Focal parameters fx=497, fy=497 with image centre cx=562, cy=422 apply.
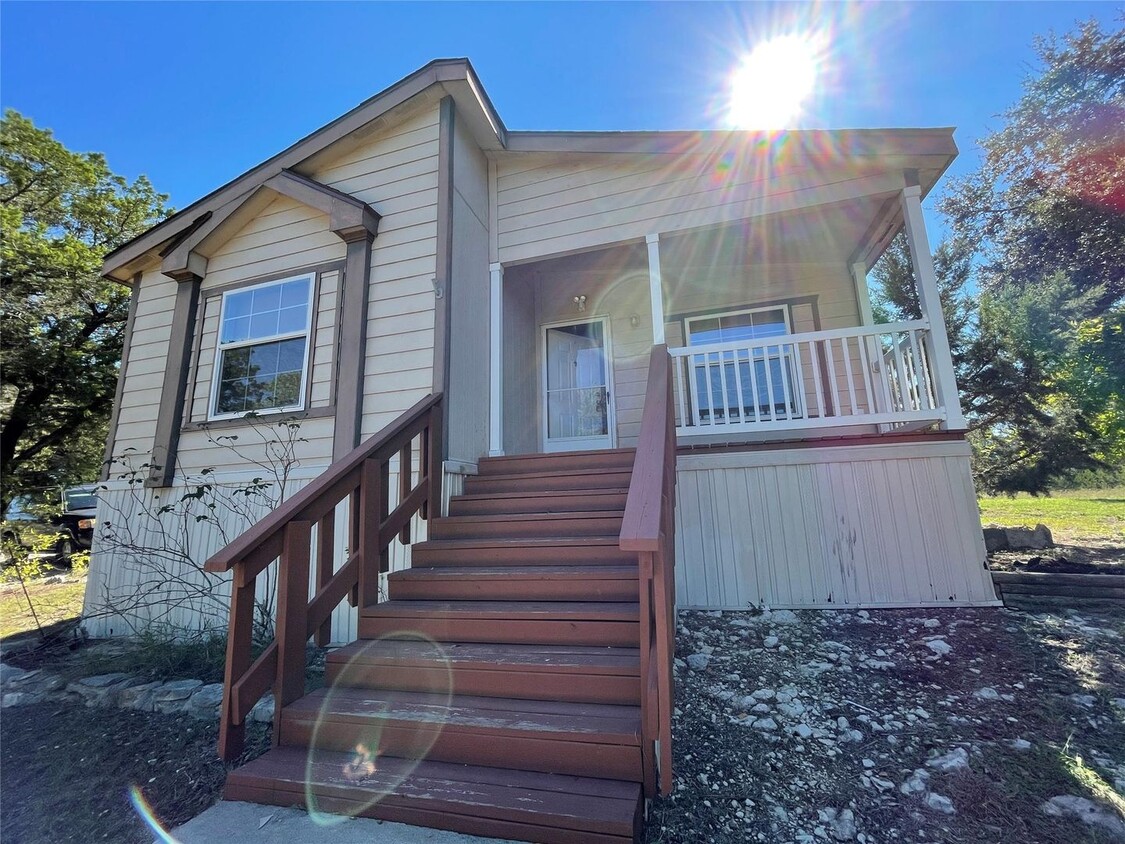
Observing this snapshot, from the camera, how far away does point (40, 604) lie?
6.43 meters

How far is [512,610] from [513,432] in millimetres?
2885

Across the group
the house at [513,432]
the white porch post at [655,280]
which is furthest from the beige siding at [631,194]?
the white porch post at [655,280]

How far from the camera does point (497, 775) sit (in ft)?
6.19

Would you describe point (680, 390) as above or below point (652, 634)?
above

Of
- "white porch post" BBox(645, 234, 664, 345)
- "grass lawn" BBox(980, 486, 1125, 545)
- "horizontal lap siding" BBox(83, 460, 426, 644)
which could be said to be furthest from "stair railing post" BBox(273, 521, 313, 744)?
"grass lawn" BBox(980, 486, 1125, 545)

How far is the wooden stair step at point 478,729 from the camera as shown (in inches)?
72.7

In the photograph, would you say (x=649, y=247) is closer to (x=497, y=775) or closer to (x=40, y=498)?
(x=497, y=775)

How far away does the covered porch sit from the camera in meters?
4.85

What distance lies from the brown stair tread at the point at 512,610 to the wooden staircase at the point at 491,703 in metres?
0.01

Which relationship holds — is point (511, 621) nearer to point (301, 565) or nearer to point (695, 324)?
point (301, 565)

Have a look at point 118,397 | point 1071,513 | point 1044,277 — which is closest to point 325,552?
point 118,397

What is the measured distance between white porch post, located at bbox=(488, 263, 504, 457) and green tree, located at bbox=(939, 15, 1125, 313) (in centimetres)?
1062

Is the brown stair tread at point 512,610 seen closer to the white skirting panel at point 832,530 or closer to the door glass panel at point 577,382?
the white skirting panel at point 832,530

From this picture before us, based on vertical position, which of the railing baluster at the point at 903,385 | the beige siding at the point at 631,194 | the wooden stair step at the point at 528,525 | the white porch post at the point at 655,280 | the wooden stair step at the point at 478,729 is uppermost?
the beige siding at the point at 631,194
